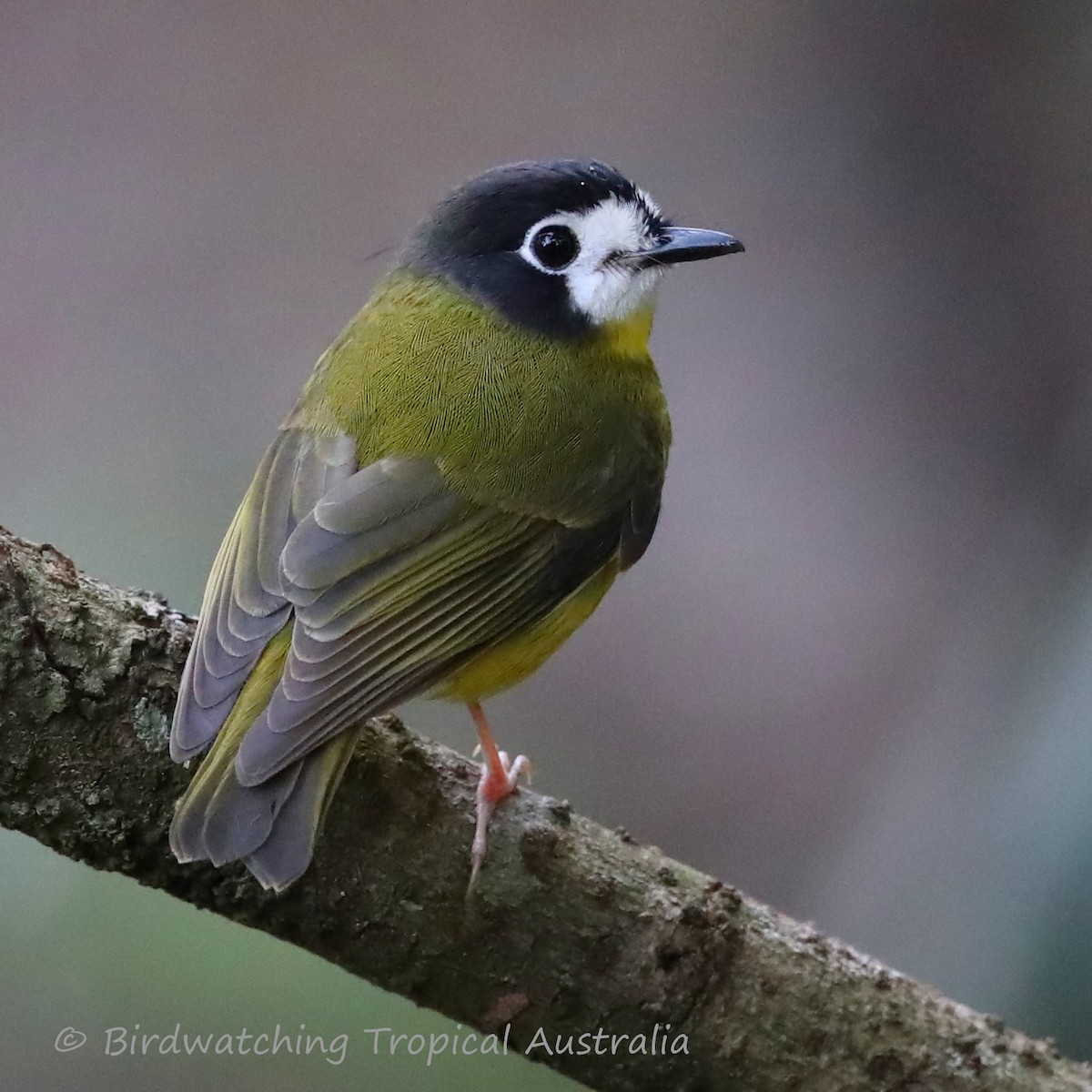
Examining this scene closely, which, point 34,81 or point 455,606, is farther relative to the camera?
point 34,81

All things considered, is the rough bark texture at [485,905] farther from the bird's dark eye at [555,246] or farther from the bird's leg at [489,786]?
the bird's dark eye at [555,246]

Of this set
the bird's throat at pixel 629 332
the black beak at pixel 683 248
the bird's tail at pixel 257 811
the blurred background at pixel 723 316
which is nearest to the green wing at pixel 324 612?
the bird's tail at pixel 257 811

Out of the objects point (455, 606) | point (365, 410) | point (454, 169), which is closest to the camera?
point (455, 606)

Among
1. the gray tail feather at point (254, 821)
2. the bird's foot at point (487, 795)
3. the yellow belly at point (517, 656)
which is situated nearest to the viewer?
the gray tail feather at point (254, 821)

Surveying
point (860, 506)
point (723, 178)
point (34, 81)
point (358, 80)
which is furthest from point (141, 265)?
point (860, 506)

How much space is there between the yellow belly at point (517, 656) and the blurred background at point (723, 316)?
7.16 feet

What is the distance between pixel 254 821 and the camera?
6.59 ft

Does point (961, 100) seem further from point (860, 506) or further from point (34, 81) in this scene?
point (34, 81)

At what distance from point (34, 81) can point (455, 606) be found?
442 cm

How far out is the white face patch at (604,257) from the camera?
296 cm

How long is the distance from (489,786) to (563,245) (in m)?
1.20

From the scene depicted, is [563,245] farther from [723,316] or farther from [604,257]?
[723,316]

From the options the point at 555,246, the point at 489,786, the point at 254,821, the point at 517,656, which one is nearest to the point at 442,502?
the point at 517,656

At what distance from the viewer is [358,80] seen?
6.27 metres
